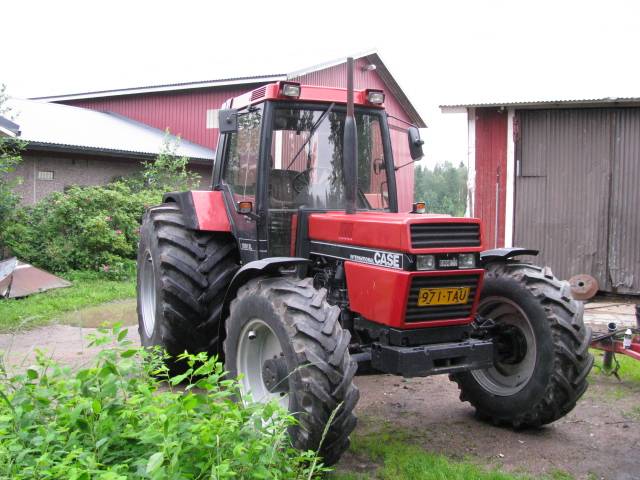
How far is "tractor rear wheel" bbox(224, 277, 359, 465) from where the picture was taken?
351cm

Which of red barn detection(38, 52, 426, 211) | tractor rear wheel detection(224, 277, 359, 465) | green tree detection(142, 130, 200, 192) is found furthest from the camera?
red barn detection(38, 52, 426, 211)

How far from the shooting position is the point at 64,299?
10.0 m

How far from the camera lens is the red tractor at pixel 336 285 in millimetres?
3826

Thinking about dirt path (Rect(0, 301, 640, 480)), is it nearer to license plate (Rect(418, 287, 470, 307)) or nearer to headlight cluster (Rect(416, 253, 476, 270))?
license plate (Rect(418, 287, 470, 307))

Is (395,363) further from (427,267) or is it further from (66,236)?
(66,236)

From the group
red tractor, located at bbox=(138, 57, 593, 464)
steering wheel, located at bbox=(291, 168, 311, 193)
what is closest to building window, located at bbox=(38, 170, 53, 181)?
red tractor, located at bbox=(138, 57, 593, 464)

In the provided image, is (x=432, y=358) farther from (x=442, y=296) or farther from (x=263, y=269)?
(x=263, y=269)

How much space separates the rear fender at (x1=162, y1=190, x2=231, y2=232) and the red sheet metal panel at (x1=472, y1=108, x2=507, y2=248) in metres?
6.36

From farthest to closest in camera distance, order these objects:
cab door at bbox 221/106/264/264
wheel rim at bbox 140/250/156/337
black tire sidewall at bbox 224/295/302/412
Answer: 1. wheel rim at bbox 140/250/156/337
2. cab door at bbox 221/106/264/264
3. black tire sidewall at bbox 224/295/302/412

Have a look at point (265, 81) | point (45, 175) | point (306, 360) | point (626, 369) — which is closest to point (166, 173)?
point (45, 175)

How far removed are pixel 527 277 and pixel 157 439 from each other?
10.3 feet

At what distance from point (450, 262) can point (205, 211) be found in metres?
2.34

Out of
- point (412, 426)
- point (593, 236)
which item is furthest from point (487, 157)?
point (412, 426)

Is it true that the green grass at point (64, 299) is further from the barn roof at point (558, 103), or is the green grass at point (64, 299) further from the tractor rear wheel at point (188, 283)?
the barn roof at point (558, 103)
